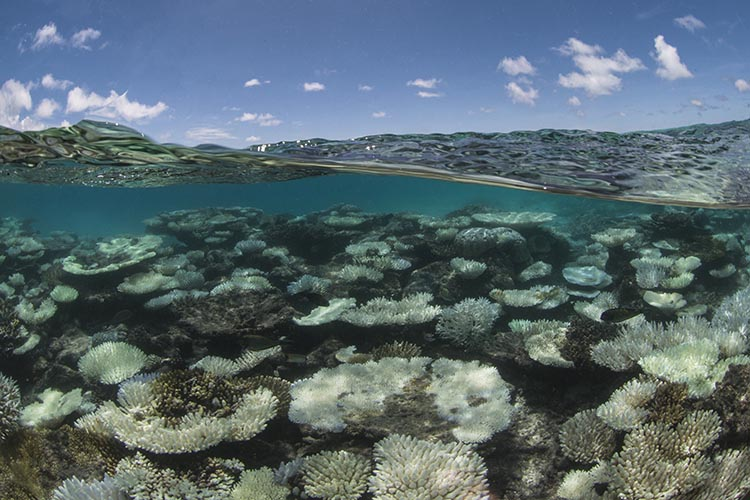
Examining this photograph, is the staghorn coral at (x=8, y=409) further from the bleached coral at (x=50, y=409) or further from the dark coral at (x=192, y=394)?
the dark coral at (x=192, y=394)

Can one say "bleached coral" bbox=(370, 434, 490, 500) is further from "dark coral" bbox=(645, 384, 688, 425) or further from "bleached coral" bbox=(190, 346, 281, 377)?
"bleached coral" bbox=(190, 346, 281, 377)

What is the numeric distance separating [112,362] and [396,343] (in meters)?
4.08

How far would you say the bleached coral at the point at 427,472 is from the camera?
348cm

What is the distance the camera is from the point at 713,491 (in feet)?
10.8

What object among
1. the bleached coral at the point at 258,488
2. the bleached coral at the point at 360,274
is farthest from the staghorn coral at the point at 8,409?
the bleached coral at the point at 360,274

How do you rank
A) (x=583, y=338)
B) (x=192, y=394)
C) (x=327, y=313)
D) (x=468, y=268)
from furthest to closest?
(x=468, y=268) → (x=327, y=313) → (x=583, y=338) → (x=192, y=394)

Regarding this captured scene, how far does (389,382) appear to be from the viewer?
5098 millimetres

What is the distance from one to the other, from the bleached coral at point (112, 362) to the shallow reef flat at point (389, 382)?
0.03m

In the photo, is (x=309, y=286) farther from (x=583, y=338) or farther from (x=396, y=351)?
(x=583, y=338)

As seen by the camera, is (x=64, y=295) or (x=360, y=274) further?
(x=64, y=295)

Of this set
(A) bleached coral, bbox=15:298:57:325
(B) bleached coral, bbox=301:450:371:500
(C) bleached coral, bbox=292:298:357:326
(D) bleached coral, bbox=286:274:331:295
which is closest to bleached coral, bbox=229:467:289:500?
(B) bleached coral, bbox=301:450:371:500

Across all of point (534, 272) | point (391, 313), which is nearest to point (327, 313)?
point (391, 313)

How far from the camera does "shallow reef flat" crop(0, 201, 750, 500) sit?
12.4ft

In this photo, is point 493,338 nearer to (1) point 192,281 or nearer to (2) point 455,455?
(2) point 455,455
